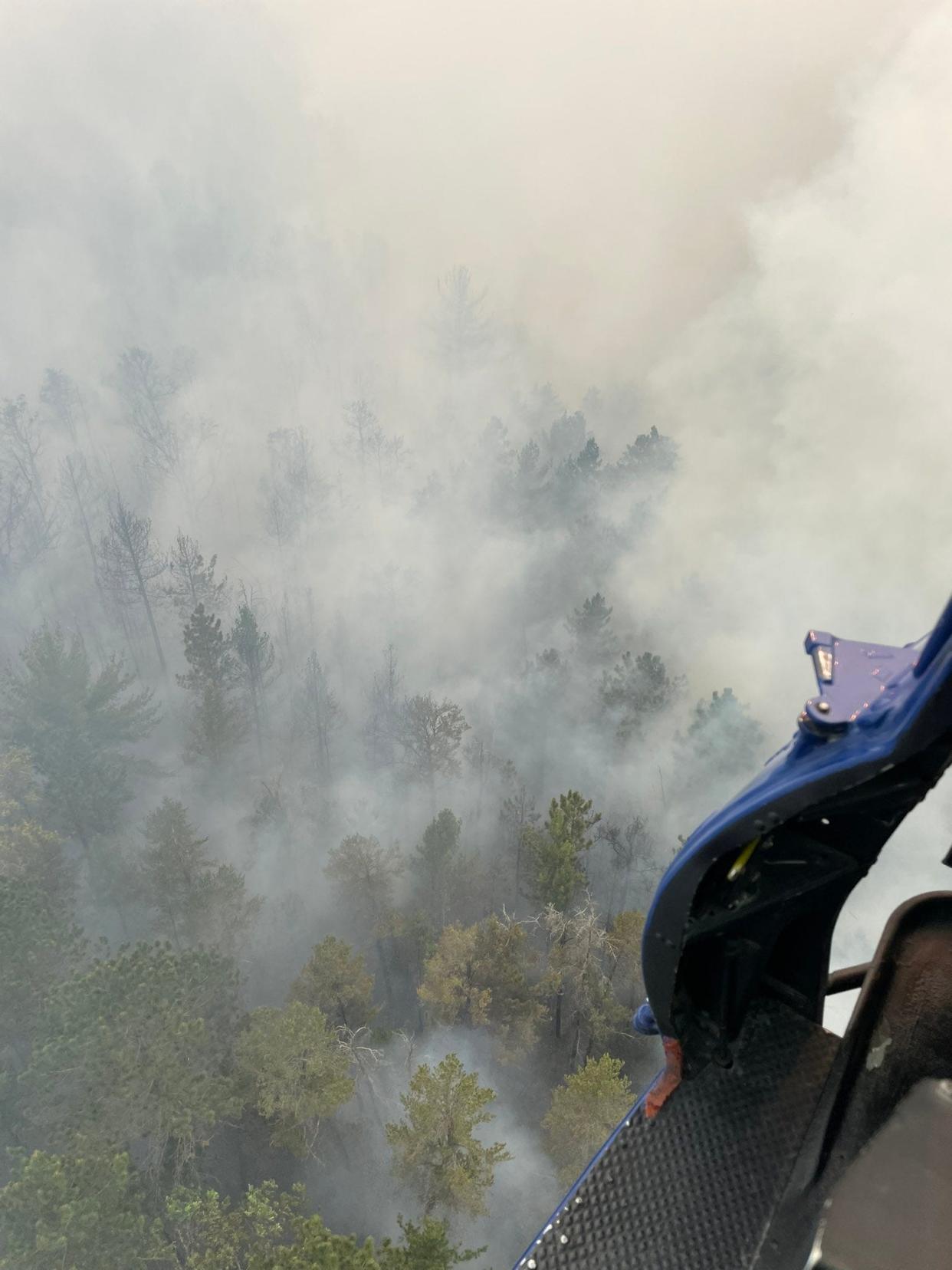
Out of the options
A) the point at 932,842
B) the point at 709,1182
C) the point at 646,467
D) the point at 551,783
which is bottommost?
the point at 709,1182

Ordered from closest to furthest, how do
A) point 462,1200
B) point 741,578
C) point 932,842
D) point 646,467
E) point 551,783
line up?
point 462,1200
point 932,842
point 551,783
point 646,467
point 741,578

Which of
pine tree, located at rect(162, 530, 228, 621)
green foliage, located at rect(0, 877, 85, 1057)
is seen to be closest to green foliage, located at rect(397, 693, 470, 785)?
pine tree, located at rect(162, 530, 228, 621)

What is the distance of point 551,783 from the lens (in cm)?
6041

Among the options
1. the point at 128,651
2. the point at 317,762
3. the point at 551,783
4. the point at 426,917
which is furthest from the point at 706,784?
the point at 128,651

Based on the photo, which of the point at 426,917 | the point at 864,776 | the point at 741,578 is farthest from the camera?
the point at 741,578

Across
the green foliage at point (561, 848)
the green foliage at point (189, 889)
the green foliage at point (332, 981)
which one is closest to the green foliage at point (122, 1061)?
the green foliage at point (332, 981)

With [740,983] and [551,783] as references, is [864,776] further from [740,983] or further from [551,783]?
[551,783]

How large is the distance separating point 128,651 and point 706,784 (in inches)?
1867

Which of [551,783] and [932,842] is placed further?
[551,783]

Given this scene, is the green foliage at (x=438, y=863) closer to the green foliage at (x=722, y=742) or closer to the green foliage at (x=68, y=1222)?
the green foliage at (x=722, y=742)

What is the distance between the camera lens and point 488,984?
34156 mm

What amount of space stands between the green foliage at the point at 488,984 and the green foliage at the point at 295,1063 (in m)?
7.04

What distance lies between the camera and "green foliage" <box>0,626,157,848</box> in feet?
136

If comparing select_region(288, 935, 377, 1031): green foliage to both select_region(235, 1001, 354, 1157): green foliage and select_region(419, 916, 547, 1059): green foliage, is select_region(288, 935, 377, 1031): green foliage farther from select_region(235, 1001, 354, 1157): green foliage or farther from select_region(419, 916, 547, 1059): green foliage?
select_region(235, 1001, 354, 1157): green foliage
